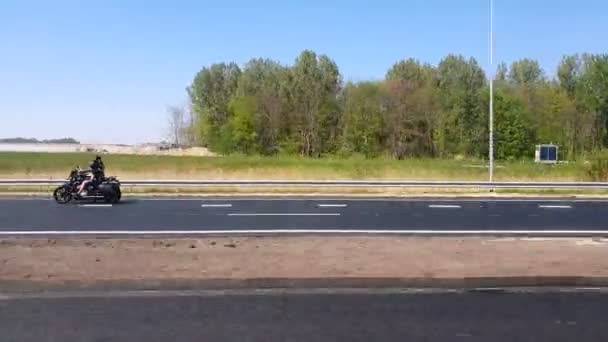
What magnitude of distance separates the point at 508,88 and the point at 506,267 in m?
77.6

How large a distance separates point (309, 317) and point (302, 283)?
1672mm

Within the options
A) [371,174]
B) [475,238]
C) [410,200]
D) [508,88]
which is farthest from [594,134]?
[475,238]

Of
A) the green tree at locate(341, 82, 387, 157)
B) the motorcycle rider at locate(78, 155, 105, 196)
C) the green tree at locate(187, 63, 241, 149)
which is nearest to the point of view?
the motorcycle rider at locate(78, 155, 105, 196)

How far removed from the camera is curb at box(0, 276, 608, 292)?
858 cm

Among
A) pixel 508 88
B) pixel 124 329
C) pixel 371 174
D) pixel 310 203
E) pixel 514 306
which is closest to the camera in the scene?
pixel 124 329

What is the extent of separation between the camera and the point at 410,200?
24.3m

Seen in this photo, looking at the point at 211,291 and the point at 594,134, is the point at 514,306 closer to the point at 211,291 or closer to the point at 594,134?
the point at 211,291

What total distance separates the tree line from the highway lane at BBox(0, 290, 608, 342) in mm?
67304

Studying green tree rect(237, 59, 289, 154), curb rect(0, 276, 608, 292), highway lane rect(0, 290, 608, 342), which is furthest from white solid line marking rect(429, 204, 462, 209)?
green tree rect(237, 59, 289, 154)

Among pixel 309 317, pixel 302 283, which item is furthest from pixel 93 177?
pixel 309 317

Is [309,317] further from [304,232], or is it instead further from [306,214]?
[306,214]

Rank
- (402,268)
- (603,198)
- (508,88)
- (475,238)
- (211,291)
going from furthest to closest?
(508,88) → (603,198) → (475,238) → (402,268) → (211,291)

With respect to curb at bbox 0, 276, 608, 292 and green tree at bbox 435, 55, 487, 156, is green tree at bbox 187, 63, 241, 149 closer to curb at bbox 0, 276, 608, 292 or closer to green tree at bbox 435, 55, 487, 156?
green tree at bbox 435, 55, 487, 156

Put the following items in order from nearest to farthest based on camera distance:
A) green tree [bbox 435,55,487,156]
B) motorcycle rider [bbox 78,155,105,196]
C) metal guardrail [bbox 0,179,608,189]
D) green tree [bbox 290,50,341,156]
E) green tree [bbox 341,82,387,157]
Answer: motorcycle rider [bbox 78,155,105,196]
metal guardrail [bbox 0,179,608,189]
green tree [bbox 435,55,487,156]
green tree [bbox 341,82,387,157]
green tree [bbox 290,50,341,156]
